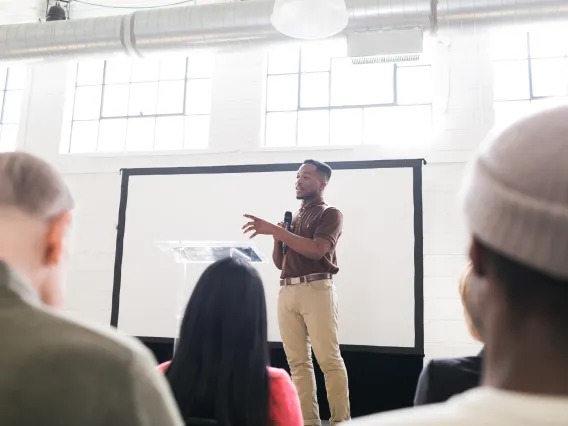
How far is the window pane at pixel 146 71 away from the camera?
18.3 feet

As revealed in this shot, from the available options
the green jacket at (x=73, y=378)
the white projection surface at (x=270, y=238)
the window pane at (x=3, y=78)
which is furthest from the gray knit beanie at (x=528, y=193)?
the window pane at (x=3, y=78)

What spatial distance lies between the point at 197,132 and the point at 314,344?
2.74m

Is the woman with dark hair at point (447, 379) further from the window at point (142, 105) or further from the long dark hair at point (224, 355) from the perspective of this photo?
the window at point (142, 105)

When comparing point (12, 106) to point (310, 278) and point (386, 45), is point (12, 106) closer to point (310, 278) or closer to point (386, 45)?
point (386, 45)

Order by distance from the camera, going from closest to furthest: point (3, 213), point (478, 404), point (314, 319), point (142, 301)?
1. point (478, 404)
2. point (3, 213)
3. point (314, 319)
4. point (142, 301)

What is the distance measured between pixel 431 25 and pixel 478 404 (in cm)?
382

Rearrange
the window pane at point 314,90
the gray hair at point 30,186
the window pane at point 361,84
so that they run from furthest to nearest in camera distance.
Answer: the window pane at point 314,90 < the window pane at point 361,84 < the gray hair at point 30,186

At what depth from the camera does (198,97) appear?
540cm

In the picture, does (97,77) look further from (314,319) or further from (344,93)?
(314,319)

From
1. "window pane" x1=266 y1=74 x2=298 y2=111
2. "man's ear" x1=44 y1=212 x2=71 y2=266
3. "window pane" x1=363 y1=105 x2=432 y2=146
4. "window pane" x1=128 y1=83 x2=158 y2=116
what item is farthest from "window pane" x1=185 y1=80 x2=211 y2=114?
"man's ear" x1=44 y1=212 x2=71 y2=266

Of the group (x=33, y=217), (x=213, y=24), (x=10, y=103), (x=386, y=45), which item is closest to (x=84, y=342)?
(x=33, y=217)

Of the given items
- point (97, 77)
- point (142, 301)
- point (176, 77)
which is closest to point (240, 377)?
point (142, 301)

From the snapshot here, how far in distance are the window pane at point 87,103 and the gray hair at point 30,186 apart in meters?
5.12

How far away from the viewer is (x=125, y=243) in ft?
15.7
